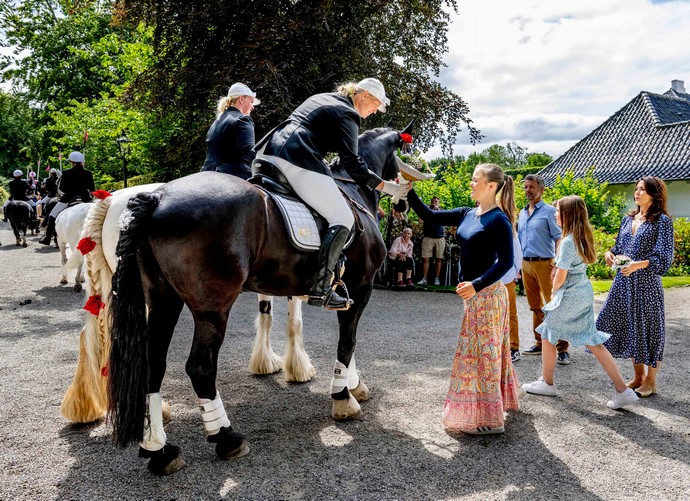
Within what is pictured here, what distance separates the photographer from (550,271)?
6.34 metres

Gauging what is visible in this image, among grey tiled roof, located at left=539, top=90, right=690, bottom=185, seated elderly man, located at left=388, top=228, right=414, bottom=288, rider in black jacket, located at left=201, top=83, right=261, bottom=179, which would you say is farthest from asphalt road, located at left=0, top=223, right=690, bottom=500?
grey tiled roof, located at left=539, top=90, right=690, bottom=185

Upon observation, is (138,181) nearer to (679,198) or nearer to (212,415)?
(212,415)

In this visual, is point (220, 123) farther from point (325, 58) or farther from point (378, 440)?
point (325, 58)

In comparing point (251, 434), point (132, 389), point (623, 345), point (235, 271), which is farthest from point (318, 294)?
point (623, 345)

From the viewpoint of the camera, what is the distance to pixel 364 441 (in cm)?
385

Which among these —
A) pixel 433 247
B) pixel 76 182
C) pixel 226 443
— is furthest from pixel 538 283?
pixel 76 182

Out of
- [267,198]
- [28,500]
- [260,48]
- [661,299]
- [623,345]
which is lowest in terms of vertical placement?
[28,500]

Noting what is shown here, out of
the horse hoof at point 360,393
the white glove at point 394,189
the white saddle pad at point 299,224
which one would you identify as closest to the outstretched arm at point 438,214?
the white glove at point 394,189

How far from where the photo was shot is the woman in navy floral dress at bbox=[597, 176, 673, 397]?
4.80 meters

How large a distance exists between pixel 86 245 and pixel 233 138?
1710 millimetres

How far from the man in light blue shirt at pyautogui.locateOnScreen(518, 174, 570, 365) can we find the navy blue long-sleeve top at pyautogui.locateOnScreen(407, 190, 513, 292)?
2330 millimetres

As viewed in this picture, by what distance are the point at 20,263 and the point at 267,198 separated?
12379mm

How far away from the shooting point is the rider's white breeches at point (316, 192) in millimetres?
3881

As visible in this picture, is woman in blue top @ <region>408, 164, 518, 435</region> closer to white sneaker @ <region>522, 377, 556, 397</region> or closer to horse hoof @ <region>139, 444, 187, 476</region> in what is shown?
white sneaker @ <region>522, 377, 556, 397</region>
